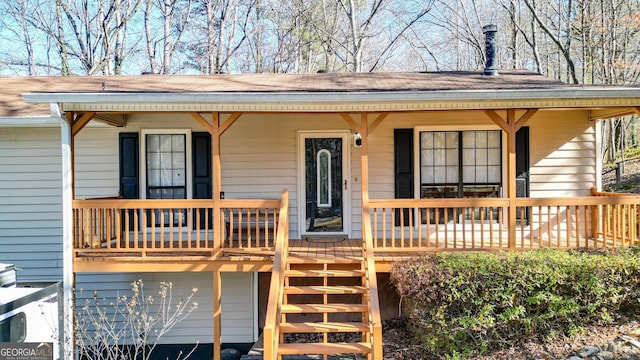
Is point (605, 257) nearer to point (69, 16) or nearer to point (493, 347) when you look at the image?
point (493, 347)

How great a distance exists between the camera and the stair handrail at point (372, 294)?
4391 millimetres

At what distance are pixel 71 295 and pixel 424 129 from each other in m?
6.06

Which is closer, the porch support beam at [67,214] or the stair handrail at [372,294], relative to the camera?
the stair handrail at [372,294]

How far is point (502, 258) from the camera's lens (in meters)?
5.40

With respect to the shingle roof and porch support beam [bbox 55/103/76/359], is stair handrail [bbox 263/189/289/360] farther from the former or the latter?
porch support beam [bbox 55/103/76/359]

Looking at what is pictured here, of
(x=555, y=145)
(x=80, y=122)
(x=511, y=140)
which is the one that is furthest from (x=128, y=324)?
(x=555, y=145)

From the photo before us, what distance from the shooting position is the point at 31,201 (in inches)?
300

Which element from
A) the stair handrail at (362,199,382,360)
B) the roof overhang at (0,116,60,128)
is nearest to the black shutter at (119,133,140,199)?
the roof overhang at (0,116,60,128)

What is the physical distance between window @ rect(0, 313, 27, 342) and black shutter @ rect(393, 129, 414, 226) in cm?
553

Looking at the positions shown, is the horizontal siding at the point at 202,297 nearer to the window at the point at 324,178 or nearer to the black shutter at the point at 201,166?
the black shutter at the point at 201,166

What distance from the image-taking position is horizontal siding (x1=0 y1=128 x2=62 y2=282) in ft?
25.0

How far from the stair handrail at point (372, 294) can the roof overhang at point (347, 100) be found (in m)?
1.46

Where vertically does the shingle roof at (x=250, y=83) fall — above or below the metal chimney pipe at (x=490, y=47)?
below

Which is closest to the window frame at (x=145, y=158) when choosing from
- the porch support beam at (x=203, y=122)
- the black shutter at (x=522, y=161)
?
the porch support beam at (x=203, y=122)
